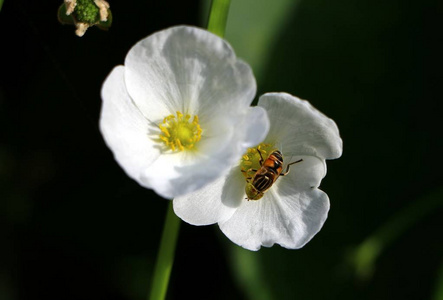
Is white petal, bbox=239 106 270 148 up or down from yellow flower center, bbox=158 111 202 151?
up

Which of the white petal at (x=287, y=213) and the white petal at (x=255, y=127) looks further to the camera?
the white petal at (x=287, y=213)

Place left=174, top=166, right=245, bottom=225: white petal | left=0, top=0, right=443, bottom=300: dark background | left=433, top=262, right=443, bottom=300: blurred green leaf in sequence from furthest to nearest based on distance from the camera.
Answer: left=0, top=0, right=443, bottom=300: dark background < left=433, top=262, right=443, bottom=300: blurred green leaf < left=174, top=166, right=245, bottom=225: white petal

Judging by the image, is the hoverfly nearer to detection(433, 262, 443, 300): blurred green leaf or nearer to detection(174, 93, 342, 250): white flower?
detection(174, 93, 342, 250): white flower

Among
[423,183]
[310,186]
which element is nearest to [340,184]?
[423,183]

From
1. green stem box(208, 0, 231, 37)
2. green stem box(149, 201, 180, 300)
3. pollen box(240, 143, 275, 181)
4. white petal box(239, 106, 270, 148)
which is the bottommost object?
green stem box(149, 201, 180, 300)

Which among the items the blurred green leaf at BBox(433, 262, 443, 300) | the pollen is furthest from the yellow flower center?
the blurred green leaf at BBox(433, 262, 443, 300)

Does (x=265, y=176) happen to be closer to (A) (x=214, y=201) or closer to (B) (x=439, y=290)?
(A) (x=214, y=201)

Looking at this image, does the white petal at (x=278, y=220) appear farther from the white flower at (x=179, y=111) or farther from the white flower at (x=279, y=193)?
the white flower at (x=179, y=111)

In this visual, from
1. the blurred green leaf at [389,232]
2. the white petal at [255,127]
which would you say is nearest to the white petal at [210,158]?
the white petal at [255,127]
